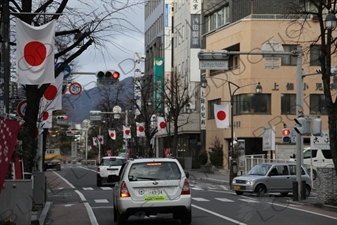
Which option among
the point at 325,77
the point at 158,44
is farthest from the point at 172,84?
the point at 325,77

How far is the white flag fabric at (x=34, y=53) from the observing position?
17484 millimetres

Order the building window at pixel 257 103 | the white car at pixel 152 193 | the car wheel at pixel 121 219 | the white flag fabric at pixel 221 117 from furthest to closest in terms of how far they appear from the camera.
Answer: the building window at pixel 257 103 < the white flag fabric at pixel 221 117 < the car wheel at pixel 121 219 < the white car at pixel 152 193

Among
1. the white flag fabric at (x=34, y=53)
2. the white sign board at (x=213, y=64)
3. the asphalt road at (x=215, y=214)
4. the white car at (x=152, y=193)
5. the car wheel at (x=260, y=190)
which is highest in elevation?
the white sign board at (x=213, y=64)

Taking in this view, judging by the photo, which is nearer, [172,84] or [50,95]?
[50,95]

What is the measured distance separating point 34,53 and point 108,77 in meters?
10.3

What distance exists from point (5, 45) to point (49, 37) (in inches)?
53.4

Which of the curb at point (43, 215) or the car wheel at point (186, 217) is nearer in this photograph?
A: the car wheel at point (186, 217)

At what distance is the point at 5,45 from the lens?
18172mm

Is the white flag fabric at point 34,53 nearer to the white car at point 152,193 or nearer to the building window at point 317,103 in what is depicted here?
the white car at point 152,193

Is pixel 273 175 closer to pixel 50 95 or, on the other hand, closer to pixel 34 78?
pixel 50 95

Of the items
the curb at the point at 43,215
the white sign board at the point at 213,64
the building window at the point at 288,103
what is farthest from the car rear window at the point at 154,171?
the building window at the point at 288,103

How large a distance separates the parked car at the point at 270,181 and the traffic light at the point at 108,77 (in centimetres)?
966

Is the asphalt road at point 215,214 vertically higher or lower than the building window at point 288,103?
lower

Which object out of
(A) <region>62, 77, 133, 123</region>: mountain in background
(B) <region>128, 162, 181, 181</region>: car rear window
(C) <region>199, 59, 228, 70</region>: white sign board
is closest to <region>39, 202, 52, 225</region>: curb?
(B) <region>128, 162, 181, 181</region>: car rear window
